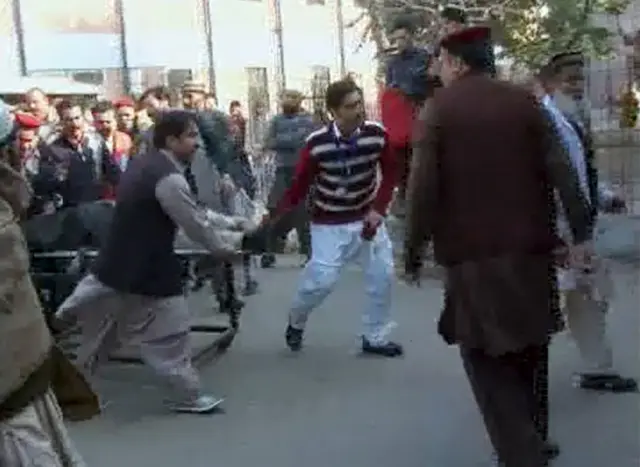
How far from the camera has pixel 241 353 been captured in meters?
8.96

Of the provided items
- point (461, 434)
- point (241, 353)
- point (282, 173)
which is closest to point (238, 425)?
point (461, 434)

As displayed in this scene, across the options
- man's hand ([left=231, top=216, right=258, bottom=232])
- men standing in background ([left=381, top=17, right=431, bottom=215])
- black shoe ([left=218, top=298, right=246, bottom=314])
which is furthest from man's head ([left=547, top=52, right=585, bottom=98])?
men standing in background ([left=381, top=17, right=431, bottom=215])

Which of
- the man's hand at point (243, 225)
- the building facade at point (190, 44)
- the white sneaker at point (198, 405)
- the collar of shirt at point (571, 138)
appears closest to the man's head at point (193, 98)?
the building facade at point (190, 44)

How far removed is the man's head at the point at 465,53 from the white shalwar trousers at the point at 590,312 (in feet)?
6.38

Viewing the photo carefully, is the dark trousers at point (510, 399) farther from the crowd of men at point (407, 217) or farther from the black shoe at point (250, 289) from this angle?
the black shoe at point (250, 289)

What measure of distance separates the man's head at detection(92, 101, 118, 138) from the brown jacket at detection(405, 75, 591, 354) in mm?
6900

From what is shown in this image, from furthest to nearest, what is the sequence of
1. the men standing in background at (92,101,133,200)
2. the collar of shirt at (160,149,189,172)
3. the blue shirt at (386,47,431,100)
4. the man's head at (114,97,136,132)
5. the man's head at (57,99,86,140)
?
1. the man's head at (114,97,136,132)
2. the men standing in background at (92,101,133,200)
3. the blue shirt at (386,47,431,100)
4. the man's head at (57,99,86,140)
5. the collar of shirt at (160,149,189,172)

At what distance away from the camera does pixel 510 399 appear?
530 centimetres

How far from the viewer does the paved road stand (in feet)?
21.1

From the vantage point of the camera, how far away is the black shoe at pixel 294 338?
8883 millimetres

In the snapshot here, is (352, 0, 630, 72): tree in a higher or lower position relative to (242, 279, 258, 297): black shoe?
higher

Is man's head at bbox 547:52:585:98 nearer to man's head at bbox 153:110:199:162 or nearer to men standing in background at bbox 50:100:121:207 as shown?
man's head at bbox 153:110:199:162

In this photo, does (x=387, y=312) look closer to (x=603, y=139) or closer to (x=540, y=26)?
(x=603, y=139)

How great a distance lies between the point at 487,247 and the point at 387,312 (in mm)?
3326
